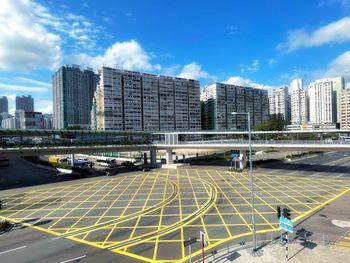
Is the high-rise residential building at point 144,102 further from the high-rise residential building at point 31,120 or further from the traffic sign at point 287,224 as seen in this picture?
the traffic sign at point 287,224

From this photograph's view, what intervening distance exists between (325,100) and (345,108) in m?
18.5

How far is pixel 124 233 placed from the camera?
58.4ft

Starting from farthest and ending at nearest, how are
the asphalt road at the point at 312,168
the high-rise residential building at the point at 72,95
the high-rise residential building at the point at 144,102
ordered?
the high-rise residential building at the point at 72,95 < the high-rise residential building at the point at 144,102 < the asphalt road at the point at 312,168

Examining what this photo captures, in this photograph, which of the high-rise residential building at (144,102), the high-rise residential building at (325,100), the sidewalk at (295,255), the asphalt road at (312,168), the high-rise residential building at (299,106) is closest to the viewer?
the sidewalk at (295,255)

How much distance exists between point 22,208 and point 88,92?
147 metres

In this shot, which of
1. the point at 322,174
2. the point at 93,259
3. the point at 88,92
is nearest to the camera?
the point at 93,259

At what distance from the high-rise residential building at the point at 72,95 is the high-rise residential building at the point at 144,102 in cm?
3604

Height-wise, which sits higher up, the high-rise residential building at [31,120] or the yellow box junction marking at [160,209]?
the high-rise residential building at [31,120]

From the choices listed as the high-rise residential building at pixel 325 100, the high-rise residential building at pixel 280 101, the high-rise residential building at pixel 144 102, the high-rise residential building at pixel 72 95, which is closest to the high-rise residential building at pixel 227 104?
the high-rise residential building at pixel 144 102

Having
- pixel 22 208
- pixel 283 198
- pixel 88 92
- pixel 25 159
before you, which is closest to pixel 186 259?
pixel 283 198

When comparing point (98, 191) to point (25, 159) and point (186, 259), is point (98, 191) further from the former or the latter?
point (25, 159)

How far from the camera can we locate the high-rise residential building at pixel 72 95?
151m

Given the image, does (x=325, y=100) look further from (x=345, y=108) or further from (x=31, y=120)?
(x=31, y=120)

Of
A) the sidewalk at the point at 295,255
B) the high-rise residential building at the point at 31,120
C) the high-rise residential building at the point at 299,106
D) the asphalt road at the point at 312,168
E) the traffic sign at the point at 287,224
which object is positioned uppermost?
the high-rise residential building at the point at 299,106
